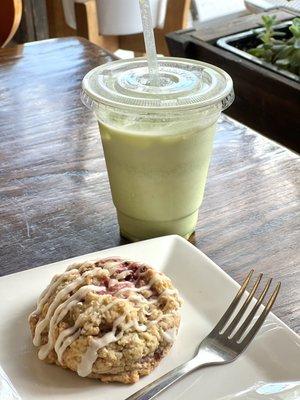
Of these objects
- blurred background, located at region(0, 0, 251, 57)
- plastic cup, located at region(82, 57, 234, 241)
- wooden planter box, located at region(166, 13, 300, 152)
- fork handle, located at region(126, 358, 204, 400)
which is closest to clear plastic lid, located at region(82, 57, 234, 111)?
plastic cup, located at region(82, 57, 234, 241)

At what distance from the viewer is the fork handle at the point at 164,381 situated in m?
0.61

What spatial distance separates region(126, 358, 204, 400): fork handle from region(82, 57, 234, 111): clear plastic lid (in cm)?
28

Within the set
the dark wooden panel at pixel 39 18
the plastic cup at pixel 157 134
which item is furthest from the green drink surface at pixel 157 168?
the dark wooden panel at pixel 39 18

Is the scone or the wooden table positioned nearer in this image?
the scone

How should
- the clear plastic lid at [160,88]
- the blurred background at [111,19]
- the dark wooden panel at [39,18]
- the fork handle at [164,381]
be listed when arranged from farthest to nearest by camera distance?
the dark wooden panel at [39,18]
the blurred background at [111,19]
the clear plastic lid at [160,88]
the fork handle at [164,381]

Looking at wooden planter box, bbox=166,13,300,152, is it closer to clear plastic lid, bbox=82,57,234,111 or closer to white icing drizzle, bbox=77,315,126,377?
clear plastic lid, bbox=82,57,234,111

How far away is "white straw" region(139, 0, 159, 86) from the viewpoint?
0.80 metres

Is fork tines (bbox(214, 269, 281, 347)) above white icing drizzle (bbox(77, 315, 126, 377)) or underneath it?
underneath

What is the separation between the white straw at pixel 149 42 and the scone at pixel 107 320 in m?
0.24

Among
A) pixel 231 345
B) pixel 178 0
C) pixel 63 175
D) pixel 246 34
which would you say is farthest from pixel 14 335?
pixel 178 0

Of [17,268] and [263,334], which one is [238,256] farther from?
[17,268]

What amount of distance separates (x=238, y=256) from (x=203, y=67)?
245 mm

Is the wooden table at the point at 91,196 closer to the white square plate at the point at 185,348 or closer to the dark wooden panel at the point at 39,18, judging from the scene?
the white square plate at the point at 185,348

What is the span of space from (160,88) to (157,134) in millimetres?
56
